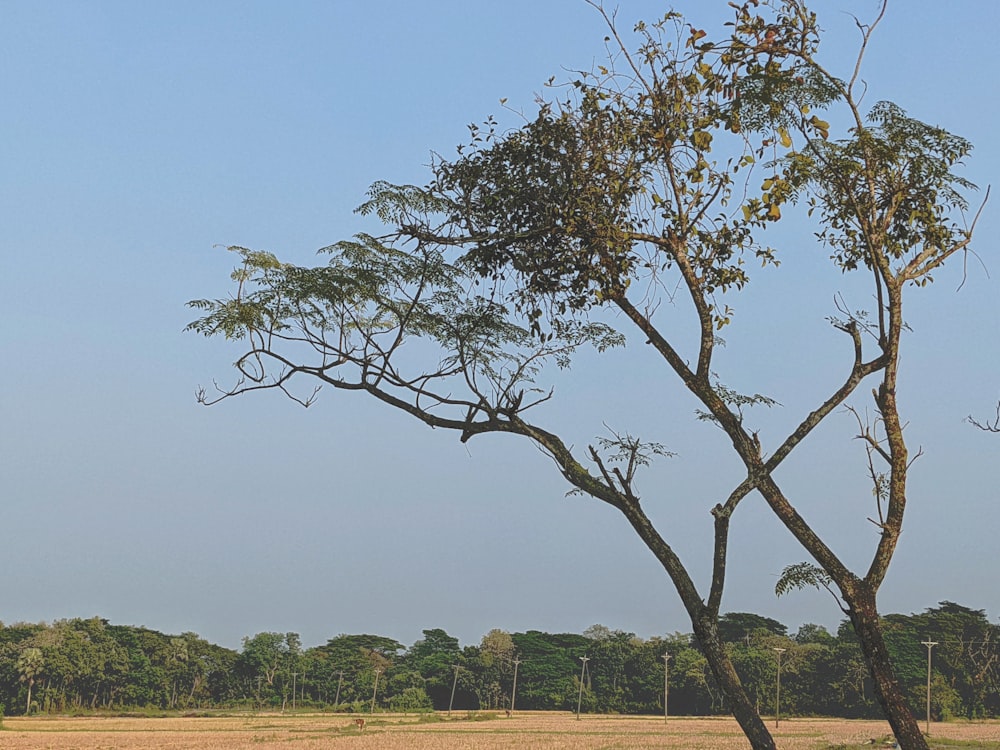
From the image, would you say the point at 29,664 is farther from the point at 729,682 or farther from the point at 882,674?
the point at 882,674

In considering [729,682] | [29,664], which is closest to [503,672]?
[29,664]

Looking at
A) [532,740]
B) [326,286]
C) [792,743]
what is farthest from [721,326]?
[532,740]

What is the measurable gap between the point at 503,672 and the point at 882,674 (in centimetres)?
5525

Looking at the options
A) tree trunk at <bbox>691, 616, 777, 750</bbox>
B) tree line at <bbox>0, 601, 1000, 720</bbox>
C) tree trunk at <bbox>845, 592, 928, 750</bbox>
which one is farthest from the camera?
tree line at <bbox>0, 601, 1000, 720</bbox>

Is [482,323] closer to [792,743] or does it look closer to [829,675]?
[792,743]

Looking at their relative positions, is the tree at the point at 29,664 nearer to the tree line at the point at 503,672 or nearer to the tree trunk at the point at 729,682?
the tree line at the point at 503,672

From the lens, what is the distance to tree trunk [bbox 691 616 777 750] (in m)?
6.98

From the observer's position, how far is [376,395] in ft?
28.9

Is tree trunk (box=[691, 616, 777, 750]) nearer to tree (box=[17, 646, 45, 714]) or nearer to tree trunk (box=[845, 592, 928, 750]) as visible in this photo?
tree trunk (box=[845, 592, 928, 750])

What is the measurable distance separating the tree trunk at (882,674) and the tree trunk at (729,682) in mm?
800

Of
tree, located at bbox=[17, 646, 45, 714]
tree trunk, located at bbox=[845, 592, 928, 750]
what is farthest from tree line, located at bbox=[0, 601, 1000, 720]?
tree trunk, located at bbox=[845, 592, 928, 750]

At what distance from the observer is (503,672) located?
6016 cm

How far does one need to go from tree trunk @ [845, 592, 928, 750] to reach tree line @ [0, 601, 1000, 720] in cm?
4460

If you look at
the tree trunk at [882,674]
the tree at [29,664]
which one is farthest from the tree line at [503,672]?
the tree trunk at [882,674]
